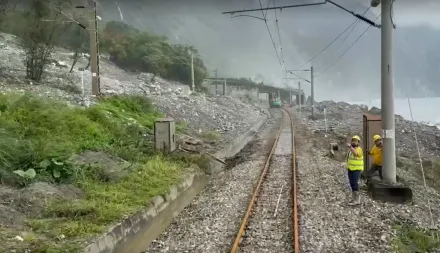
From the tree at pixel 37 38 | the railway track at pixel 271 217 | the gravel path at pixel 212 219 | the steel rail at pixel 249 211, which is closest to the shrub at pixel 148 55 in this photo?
the tree at pixel 37 38

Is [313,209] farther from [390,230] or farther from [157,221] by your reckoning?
[157,221]

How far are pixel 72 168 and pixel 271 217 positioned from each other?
5632 mm

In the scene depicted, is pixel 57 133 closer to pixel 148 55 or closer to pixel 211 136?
pixel 211 136

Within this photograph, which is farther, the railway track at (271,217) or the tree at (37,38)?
the tree at (37,38)

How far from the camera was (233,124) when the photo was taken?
36688mm

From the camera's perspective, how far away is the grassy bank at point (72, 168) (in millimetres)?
9344

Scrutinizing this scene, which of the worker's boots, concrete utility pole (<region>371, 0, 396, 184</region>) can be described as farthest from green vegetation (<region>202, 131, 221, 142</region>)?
the worker's boots

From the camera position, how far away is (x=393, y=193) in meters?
12.4

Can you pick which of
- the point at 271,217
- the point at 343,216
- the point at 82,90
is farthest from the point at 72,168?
the point at 82,90

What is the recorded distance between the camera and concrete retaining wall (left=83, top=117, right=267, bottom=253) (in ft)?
31.1

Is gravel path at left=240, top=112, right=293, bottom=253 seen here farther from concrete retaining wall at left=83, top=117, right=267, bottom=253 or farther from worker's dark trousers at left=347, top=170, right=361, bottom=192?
concrete retaining wall at left=83, top=117, right=267, bottom=253

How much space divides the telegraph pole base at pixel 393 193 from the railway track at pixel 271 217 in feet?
7.16

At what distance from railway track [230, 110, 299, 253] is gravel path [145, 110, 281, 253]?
10.5 inches

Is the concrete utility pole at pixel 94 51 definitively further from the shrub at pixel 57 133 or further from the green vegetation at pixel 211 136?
the green vegetation at pixel 211 136
